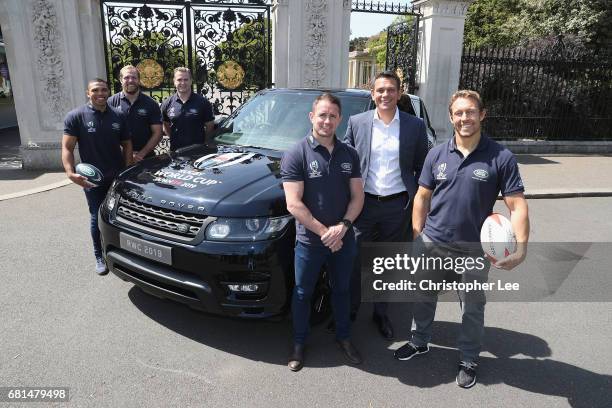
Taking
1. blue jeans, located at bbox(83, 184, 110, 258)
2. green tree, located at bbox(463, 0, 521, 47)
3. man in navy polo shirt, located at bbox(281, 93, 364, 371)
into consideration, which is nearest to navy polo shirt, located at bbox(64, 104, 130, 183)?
blue jeans, located at bbox(83, 184, 110, 258)

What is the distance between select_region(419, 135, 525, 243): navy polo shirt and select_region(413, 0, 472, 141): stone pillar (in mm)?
7993

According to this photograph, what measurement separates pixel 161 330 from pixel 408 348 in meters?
1.75

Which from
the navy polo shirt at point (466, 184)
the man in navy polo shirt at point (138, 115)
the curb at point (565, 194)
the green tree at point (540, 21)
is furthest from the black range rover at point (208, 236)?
the green tree at point (540, 21)

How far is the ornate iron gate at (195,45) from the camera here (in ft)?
29.3

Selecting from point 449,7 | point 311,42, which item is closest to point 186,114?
point 311,42

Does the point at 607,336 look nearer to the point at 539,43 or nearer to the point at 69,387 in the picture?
the point at 69,387

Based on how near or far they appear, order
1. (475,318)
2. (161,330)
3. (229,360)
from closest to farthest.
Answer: (475,318) < (229,360) < (161,330)

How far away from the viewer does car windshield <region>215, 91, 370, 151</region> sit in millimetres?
3852

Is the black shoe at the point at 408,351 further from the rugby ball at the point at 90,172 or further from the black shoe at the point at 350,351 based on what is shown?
the rugby ball at the point at 90,172

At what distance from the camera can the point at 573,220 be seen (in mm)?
6363

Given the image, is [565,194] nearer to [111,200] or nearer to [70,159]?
[111,200]

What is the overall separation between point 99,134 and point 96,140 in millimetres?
60

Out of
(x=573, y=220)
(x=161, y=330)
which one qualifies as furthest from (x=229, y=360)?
(x=573, y=220)

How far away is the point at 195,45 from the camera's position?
30.2 ft
